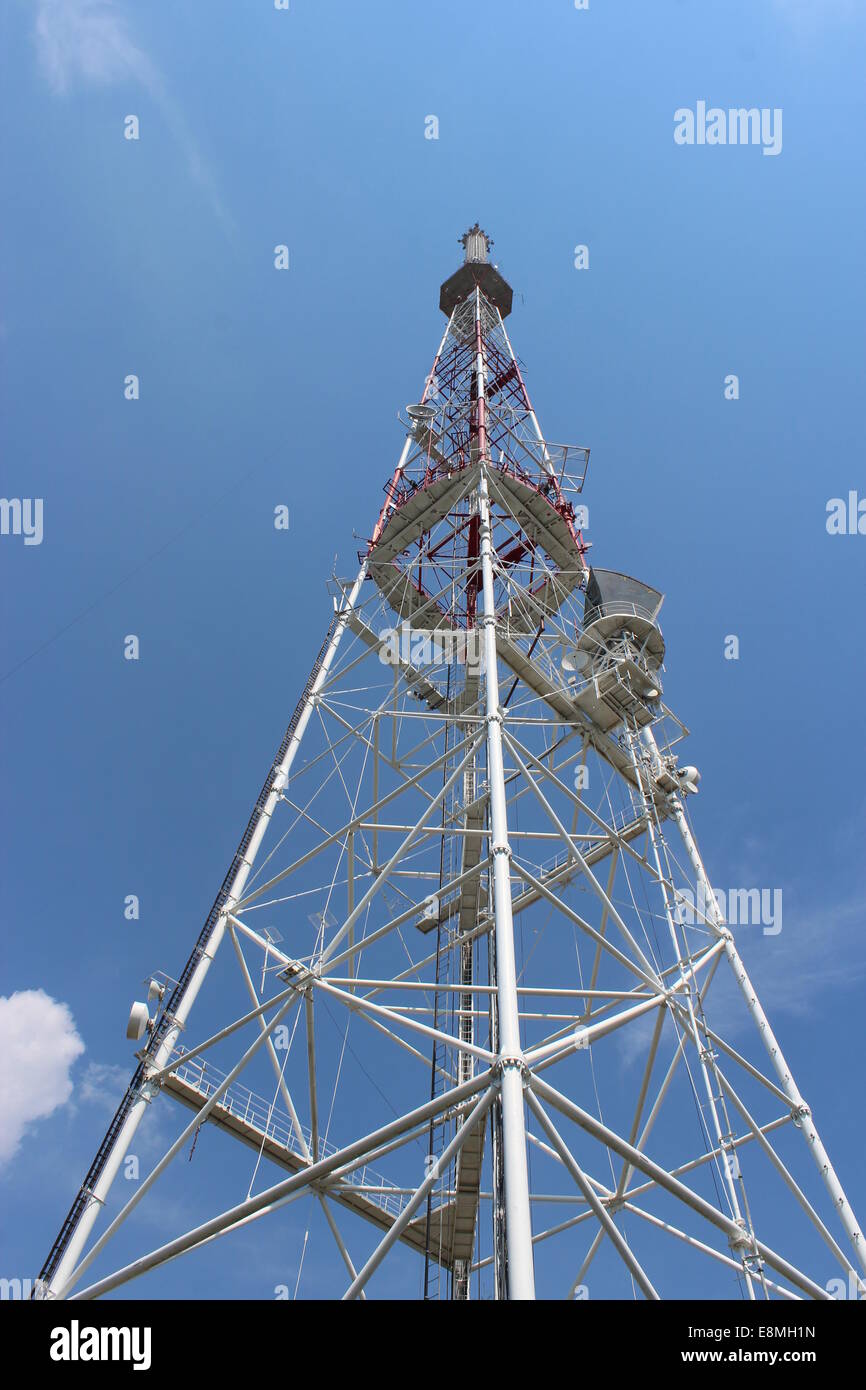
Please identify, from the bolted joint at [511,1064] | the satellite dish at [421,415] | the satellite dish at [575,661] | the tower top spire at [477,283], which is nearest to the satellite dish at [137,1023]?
the bolted joint at [511,1064]

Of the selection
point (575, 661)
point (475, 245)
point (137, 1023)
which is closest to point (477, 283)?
point (475, 245)

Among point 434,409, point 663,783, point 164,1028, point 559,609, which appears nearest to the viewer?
point 164,1028

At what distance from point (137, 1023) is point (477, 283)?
95.8 feet

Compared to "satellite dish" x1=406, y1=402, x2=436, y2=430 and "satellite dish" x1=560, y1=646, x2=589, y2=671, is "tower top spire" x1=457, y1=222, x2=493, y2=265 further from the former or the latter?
"satellite dish" x1=560, y1=646, x2=589, y2=671

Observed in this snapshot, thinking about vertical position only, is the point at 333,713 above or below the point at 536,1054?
above

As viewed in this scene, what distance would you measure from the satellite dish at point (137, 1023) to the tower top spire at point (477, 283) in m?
28.9

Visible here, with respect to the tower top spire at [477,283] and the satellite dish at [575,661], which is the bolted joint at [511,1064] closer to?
the satellite dish at [575,661]

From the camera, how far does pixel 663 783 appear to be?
1944 centimetres
